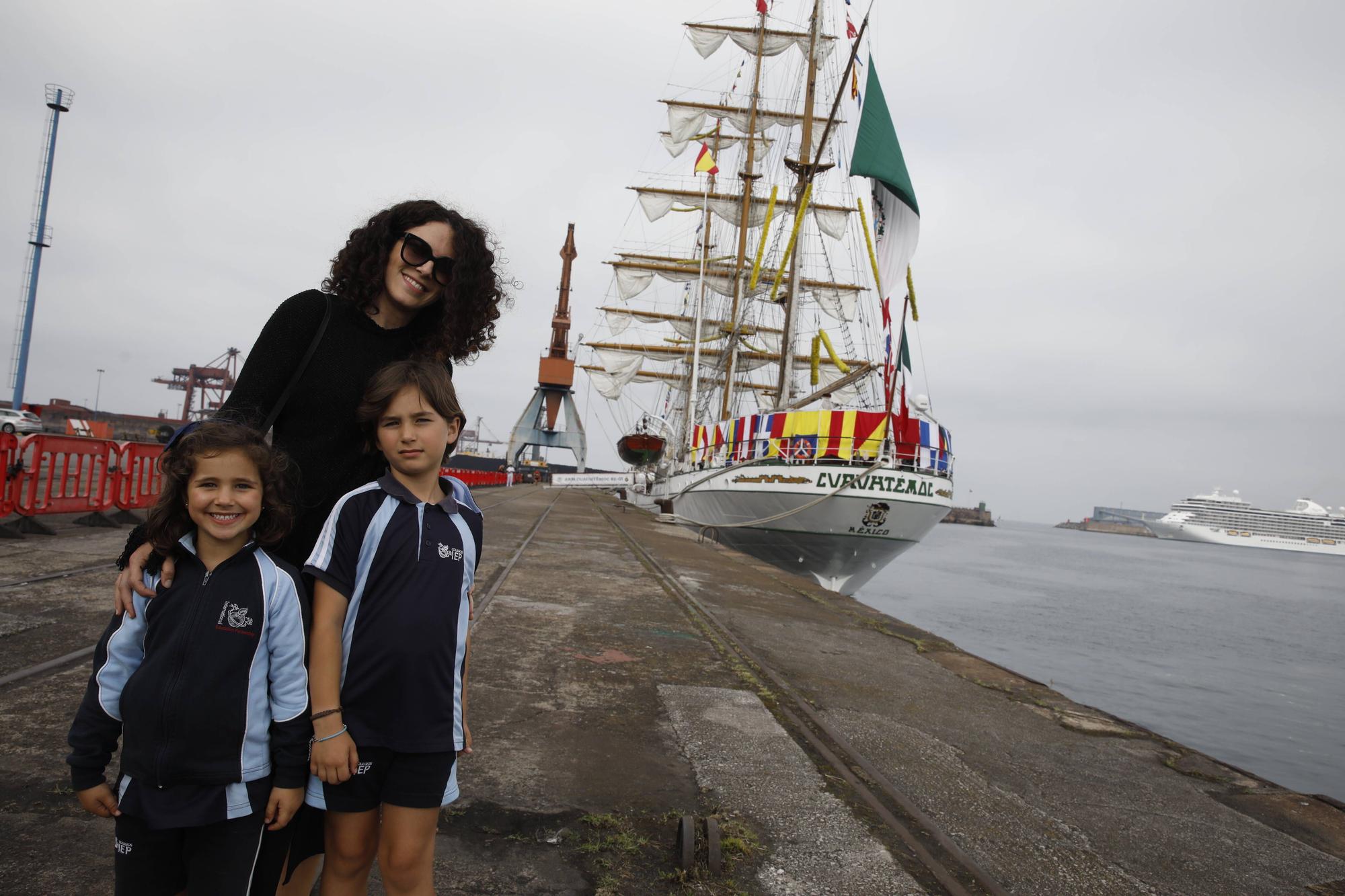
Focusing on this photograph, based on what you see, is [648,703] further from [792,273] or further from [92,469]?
[792,273]

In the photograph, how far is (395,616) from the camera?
5.61ft

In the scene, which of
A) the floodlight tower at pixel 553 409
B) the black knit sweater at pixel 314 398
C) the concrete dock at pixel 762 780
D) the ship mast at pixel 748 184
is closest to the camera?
the black knit sweater at pixel 314 398

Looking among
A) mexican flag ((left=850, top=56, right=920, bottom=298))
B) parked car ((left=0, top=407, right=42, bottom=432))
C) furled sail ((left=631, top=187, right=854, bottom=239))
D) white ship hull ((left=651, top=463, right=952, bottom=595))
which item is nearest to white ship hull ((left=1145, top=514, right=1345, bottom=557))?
furled sail ((left=631, top=187, right=854, bottom=239))

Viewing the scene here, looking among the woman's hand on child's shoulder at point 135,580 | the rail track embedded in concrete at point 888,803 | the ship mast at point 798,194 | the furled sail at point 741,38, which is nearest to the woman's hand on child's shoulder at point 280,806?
the woman's hand on child's shoulder at point 135,580

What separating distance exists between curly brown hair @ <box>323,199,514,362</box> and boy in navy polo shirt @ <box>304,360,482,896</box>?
0.26 meters

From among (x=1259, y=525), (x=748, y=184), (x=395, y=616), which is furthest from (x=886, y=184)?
(x=1259, y=525)

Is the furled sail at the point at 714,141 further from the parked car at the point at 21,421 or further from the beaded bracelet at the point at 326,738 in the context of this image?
the beaded bracelet at the point at 326,738

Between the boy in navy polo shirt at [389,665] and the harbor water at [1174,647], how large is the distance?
9.15 metres

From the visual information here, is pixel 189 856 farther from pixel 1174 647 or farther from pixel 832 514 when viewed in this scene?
pixel 1174 647

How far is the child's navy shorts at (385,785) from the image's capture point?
166 cm

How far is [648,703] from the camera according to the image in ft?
14.2

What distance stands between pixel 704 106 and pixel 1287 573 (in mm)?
60326

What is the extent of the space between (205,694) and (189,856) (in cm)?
36

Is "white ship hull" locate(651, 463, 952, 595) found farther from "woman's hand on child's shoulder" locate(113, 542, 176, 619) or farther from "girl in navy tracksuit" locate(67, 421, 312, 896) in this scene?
"woman's hand on child's shoulder" locate(113, 542, 176, 619)
